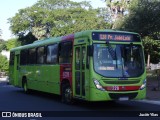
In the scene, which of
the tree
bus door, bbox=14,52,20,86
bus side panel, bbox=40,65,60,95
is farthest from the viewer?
the tree

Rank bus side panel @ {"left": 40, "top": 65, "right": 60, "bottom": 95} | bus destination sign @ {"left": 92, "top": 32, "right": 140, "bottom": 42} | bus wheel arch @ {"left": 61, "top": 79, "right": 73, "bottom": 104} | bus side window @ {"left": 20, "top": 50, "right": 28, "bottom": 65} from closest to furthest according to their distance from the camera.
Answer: bus destination sign @ {"left": 92, "top": 32, "right": 140, "bottom": 42} < bus wheel arch @ {"left": 61, "top": 79, "right": 73, "bottom": 104} < bus side panel @ {"left": 40, "top": 65, "right": 60, "bottom": 95} < bus side window @ {"left": 20, "top": 50, "right": 28, "bottom": 65}

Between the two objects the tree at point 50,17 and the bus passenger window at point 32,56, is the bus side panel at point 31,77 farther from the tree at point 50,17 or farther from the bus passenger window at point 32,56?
the tree at point 50,17

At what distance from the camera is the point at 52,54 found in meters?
19.4

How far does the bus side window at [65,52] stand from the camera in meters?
17.1

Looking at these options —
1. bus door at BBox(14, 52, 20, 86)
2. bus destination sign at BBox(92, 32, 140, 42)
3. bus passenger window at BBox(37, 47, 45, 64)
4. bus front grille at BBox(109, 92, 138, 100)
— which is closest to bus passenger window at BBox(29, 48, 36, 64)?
bus passenger window at BBox(37, 47, 45, 64)

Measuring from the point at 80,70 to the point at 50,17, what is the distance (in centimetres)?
5875

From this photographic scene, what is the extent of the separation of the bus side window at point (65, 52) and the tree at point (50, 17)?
172 feet

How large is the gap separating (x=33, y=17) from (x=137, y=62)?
61908 millimetres

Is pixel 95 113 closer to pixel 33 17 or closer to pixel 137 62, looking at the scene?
pixel 137 62

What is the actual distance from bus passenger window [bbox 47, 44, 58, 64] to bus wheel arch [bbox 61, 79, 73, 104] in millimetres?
1629

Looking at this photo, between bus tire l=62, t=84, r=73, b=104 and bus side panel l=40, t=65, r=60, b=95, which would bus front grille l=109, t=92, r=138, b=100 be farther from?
bus side panel l=40, t=65, r=60, b=95

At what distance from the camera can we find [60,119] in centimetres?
1271

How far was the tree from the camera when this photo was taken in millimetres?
73312

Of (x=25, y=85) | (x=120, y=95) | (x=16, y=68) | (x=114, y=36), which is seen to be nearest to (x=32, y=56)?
(x=25, y=85)
